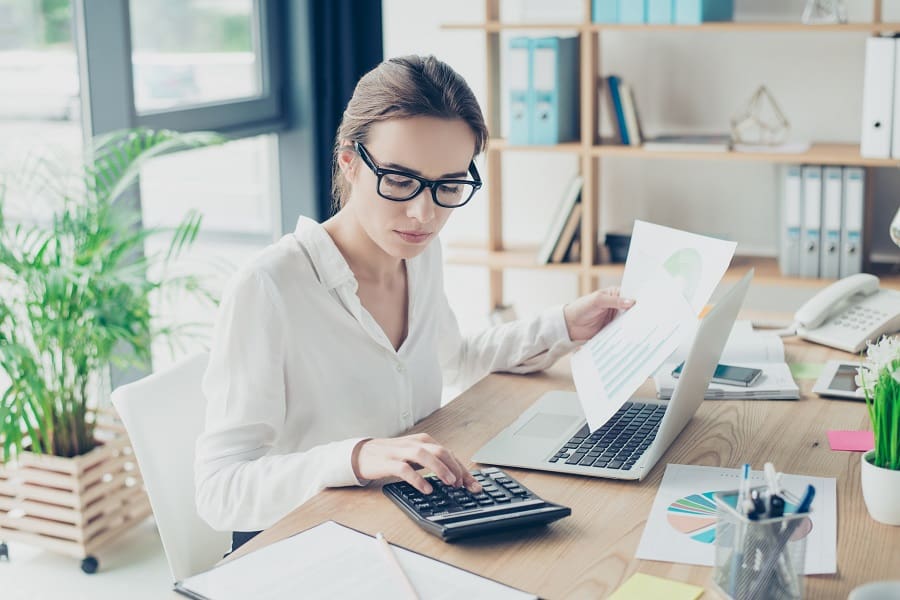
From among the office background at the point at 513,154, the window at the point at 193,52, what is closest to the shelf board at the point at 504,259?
the office background at the point at 513,154

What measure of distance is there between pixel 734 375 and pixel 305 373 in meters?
0.73

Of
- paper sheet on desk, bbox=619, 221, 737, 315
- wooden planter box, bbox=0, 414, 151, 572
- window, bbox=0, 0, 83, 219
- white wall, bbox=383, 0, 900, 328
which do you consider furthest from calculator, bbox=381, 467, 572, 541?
white wall, bbox=383, 0, 900, 328

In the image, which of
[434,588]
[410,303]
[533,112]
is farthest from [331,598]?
[533,112]

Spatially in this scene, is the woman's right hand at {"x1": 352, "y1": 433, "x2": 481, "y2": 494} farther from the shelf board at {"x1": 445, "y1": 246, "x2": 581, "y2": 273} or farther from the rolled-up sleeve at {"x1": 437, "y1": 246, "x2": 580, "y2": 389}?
the shelf board at {"x1": 445, "y1": 246, "x2": 581, "y2": 273}

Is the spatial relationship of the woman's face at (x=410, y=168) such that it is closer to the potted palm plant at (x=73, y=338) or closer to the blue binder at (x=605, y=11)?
the potted palm plant at (x=73, y=338)

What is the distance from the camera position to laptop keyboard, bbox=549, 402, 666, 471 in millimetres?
1482

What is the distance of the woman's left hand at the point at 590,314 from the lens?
1.83 m

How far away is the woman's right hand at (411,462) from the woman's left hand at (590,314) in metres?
0.57

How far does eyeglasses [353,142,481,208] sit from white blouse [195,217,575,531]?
15 centimetres

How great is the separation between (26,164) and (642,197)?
1952mm

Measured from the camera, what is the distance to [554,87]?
3.30m

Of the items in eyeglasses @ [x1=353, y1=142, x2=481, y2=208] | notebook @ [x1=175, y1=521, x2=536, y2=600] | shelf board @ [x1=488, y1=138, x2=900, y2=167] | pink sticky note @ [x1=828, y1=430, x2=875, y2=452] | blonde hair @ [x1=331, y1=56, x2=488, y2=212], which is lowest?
pink sticky note @ [x1=828, y1=430, x2=875, y2=452]

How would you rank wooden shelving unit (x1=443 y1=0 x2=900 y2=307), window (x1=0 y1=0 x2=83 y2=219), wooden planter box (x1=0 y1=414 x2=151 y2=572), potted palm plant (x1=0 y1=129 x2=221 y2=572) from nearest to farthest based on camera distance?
potted palm plant (x1=0 y1=129 x2=221 y2=572) → wooden planter box (x1=0 y1=414 x2=151 y2=572) → window (x1=0 y1=0 x2=83 y2=219) → wooden shelving unit (x1=443 y1=0 x2=900 y2=307)

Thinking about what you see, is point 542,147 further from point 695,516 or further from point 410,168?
point 695,516
